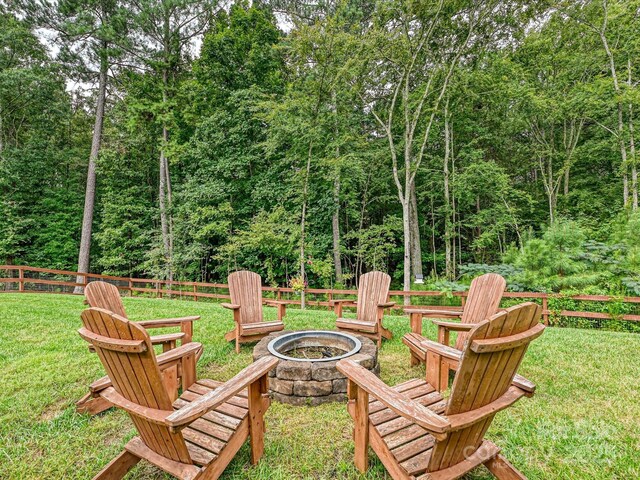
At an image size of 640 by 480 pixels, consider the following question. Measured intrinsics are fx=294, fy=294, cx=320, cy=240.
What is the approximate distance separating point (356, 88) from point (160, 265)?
826cm

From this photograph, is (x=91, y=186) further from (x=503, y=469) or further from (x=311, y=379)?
(x=503, y=469)

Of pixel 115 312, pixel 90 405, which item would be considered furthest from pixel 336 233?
pixel 90 405

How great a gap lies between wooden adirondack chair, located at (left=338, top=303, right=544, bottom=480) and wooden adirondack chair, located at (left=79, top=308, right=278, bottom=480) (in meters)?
0.73

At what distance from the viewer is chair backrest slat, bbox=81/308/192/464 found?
1.21 meters

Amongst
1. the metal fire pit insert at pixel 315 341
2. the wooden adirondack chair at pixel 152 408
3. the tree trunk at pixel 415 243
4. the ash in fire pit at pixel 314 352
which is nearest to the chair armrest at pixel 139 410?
the wooden adirondack chair at pixel 152 408

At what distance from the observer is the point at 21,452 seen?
1813mm

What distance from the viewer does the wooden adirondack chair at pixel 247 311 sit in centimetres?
346

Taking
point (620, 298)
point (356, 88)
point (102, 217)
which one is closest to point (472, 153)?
point (356, 88)

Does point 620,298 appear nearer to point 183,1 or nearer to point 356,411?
point 356,411

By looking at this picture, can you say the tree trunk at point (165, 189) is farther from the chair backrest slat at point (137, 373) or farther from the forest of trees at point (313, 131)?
the chair backrest slat at point (137, 373)

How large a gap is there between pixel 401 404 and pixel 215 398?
2.69 feet

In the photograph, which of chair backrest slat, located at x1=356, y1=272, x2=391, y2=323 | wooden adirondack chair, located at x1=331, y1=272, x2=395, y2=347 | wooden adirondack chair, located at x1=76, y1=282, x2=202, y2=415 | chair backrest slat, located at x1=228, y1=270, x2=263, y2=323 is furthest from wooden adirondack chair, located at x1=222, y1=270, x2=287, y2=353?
chair backrest slat, located at x1=356, y1=272, x2=391, y2=323

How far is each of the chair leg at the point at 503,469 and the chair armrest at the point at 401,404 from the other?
59cm

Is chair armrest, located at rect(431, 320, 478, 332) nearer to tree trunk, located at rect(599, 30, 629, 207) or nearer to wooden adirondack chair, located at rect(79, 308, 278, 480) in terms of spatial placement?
wooden adirondack chair, located at rect(79, 308, 278, 480)
